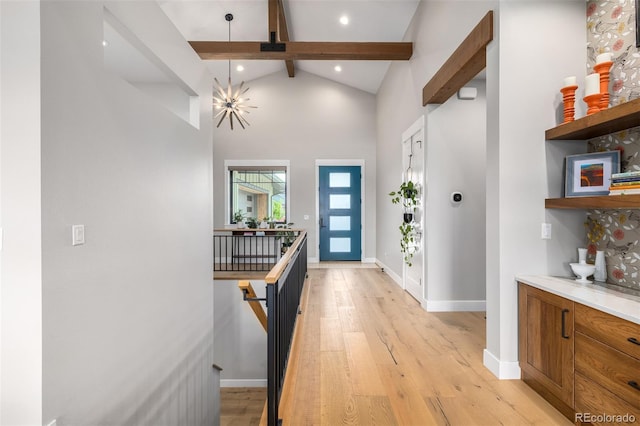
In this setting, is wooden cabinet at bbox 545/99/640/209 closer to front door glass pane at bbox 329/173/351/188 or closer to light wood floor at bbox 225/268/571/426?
light wood floor at bbox 225/268/571/426

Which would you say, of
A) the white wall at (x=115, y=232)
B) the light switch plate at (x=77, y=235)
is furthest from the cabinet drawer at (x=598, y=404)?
the light switch plate at (x=77, y=235)

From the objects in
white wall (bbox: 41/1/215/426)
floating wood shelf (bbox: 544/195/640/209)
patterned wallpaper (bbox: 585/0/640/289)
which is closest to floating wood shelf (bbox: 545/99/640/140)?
patterned wallpaper (bbox: 585/0/640/289)

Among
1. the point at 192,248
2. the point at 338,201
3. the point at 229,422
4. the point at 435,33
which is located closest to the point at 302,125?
the point at 338,201

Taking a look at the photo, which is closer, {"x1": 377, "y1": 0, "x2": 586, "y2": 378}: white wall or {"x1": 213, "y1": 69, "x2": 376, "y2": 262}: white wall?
{"x1": 377, "y1": 0, "x2": 586, "y2": 378}: white wall

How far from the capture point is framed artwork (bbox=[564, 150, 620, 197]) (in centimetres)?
198

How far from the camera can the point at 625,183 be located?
1786mm

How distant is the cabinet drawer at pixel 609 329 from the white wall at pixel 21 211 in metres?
2.93

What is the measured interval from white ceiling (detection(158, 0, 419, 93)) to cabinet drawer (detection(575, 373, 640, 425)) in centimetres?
482

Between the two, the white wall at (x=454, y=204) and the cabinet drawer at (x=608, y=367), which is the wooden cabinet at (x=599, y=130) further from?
the white wall at (x=454, y=204)

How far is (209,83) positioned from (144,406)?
12.3ft

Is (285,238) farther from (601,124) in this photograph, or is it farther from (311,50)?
(601,124)

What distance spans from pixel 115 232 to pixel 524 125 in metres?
3.08

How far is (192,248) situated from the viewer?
3.67m

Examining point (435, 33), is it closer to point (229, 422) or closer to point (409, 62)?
point (409, 62)
